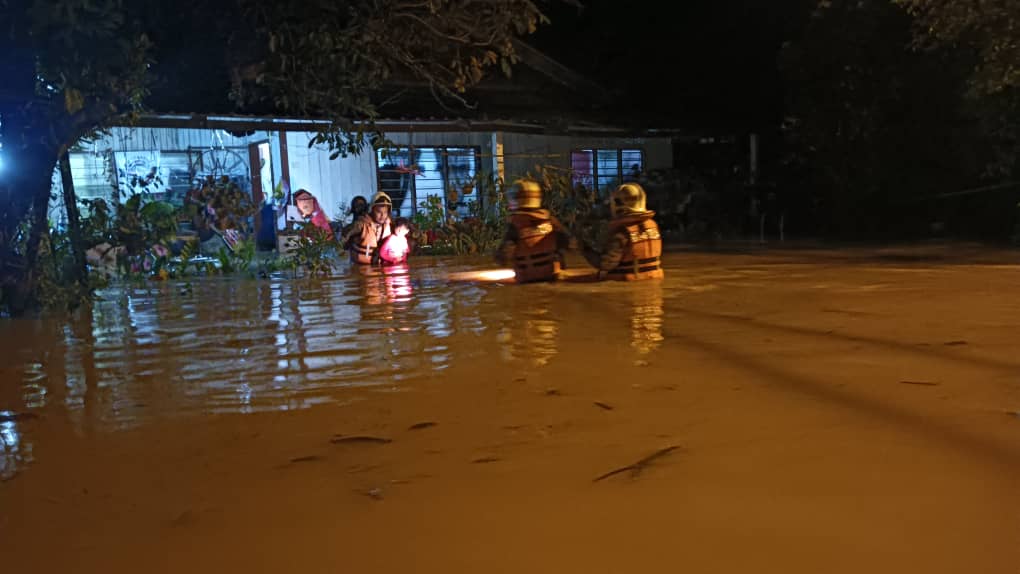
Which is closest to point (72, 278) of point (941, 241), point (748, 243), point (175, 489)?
point (175, 489)

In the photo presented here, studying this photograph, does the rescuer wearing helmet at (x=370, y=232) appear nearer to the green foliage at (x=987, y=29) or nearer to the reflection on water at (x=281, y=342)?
the reflection on water at (x=281, y=342)

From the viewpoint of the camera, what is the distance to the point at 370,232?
12.9m

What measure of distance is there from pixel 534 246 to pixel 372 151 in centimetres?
781

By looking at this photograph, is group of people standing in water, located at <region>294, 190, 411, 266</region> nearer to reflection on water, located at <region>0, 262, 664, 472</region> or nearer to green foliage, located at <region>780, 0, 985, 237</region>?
reflection on water, located at <region>0, 262, 664, 472</region>

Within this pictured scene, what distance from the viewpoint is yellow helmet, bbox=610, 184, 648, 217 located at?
9.44 meters

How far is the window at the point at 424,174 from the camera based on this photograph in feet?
55.8

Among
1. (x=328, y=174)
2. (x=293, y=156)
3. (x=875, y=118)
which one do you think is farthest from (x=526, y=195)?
(x=875, y=118)

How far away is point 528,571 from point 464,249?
1229cm

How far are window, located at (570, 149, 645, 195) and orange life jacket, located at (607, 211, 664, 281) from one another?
964 cm

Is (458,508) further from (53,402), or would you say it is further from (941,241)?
(941,241)

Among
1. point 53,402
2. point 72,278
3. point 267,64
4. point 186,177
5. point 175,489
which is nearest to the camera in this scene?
point 175,489

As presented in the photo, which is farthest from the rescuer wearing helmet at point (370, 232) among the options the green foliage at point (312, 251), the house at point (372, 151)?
the house at point (372, 151)

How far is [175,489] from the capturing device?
10.8 feet

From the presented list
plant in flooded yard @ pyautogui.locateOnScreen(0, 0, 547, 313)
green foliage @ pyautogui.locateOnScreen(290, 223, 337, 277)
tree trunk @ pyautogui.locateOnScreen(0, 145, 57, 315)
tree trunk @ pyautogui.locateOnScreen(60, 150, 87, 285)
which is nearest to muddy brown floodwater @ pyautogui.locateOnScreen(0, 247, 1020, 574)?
tree trunk @ pyautogui.locateOnScreen(0, 145, 57, 315)
